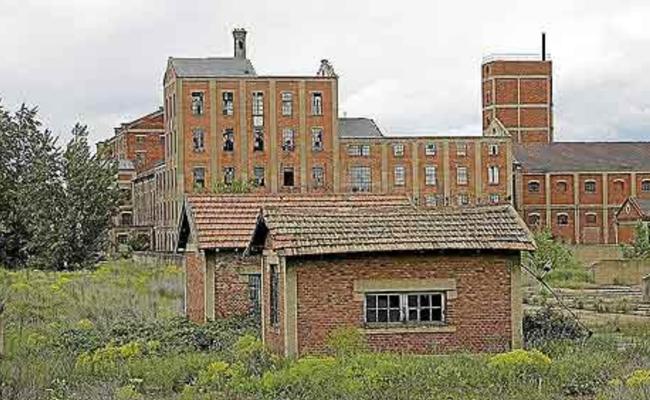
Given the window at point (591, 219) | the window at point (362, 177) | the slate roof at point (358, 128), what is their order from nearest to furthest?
the window at point (362, 177), the slate roof at point (358, 128), the window at point (591, 219)

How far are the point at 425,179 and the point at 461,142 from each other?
3.58 metres

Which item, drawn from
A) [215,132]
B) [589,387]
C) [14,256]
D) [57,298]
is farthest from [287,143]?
[589,387]

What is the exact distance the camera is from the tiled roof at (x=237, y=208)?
29.5 metres

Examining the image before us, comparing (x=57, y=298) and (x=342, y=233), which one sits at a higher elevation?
(x=342, y=233)

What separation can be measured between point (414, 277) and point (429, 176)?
6712cm

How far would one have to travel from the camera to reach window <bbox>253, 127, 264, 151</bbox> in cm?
8581


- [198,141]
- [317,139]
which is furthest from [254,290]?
[317,139]

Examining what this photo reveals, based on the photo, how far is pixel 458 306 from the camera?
77.0 feet

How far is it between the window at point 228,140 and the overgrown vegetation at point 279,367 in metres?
54.9

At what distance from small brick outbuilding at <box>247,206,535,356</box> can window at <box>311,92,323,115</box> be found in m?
62.3

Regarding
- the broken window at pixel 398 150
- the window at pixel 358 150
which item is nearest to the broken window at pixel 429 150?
the broken window at pixel 398 150

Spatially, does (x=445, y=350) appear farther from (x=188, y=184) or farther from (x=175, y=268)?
(x=188, y=184)

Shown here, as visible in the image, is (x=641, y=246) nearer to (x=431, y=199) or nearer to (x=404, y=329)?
(x=431, y=199)

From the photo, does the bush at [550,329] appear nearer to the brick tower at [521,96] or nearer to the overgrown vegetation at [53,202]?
the overgrown vegetation at [53,202]
